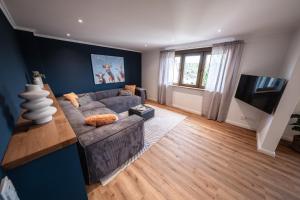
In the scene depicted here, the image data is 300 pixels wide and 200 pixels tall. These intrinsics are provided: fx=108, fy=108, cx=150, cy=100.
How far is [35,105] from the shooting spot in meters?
0.81

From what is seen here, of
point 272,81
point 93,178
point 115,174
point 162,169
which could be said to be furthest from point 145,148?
point 272,81

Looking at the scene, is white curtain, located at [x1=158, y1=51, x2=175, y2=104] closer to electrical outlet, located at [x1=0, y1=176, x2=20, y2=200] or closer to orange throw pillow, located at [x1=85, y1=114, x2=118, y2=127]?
orange throw pillow, located at [x1=85, y1=114, x2=118, y2=127]

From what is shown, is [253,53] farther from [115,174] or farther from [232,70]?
[115,174]

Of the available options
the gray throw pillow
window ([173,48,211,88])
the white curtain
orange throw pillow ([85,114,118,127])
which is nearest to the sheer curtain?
window ([173,48,211,88])

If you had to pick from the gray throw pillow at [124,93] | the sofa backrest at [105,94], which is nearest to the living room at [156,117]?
the sofa backrest at [105,94]

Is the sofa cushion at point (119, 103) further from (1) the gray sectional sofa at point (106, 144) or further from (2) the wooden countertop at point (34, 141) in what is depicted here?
(2) the wooden countertop at point (34, 141)

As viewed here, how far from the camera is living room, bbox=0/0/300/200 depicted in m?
0.81

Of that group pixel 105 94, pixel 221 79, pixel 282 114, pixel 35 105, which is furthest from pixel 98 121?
pixel 221 79

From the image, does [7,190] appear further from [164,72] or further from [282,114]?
[164,72]

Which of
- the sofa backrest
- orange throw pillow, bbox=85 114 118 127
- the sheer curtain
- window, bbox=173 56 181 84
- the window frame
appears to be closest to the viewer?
orange throw pillow, bbox=85 114 118 127

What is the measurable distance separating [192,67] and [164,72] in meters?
1.04

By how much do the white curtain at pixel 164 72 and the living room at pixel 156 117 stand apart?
0.79 metres

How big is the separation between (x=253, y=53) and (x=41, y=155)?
12.6 feet

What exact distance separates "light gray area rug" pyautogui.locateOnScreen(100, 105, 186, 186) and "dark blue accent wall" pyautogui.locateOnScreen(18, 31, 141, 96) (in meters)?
1.80
